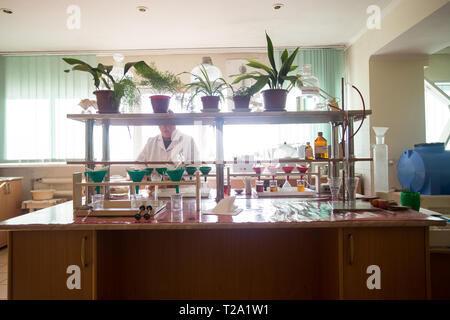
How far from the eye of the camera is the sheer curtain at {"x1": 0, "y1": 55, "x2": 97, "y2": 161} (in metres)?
4.68

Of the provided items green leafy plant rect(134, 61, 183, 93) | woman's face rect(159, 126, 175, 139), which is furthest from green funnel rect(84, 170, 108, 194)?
woman's face rect(159, 126, 175, 139)

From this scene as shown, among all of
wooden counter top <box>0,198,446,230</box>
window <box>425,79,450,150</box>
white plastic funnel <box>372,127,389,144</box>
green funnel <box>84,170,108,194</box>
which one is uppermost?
window <box>425,79,450,150</box>

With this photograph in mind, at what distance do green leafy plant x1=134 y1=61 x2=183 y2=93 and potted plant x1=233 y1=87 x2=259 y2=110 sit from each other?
441mm

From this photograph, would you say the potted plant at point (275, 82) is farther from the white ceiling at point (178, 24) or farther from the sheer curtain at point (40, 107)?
the sheer curtain at point (40, 107)

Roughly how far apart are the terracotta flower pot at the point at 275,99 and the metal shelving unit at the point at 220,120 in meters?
0.07

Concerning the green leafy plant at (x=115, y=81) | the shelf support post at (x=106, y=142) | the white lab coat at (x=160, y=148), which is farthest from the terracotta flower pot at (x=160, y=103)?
the white lab coat at (x=160, y=148)

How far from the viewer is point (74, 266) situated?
57.5 inches

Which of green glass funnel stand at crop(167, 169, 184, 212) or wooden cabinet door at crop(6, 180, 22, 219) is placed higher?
green glass funnel stand at crop(167, 169, 184, 212)

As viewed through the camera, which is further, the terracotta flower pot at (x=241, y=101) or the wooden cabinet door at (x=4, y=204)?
the wooden cabinet door at (x=4, y=204)

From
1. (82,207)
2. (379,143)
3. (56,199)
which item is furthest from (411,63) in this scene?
(56,199)

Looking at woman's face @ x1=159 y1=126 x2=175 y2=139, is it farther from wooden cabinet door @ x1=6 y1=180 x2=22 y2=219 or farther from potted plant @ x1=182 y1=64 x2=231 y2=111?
wooden cabinet door @ x1=6 y1=180 x2=22 y2=219

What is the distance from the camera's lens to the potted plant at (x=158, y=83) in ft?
6.19

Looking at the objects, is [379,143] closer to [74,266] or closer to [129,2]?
[74,266]
